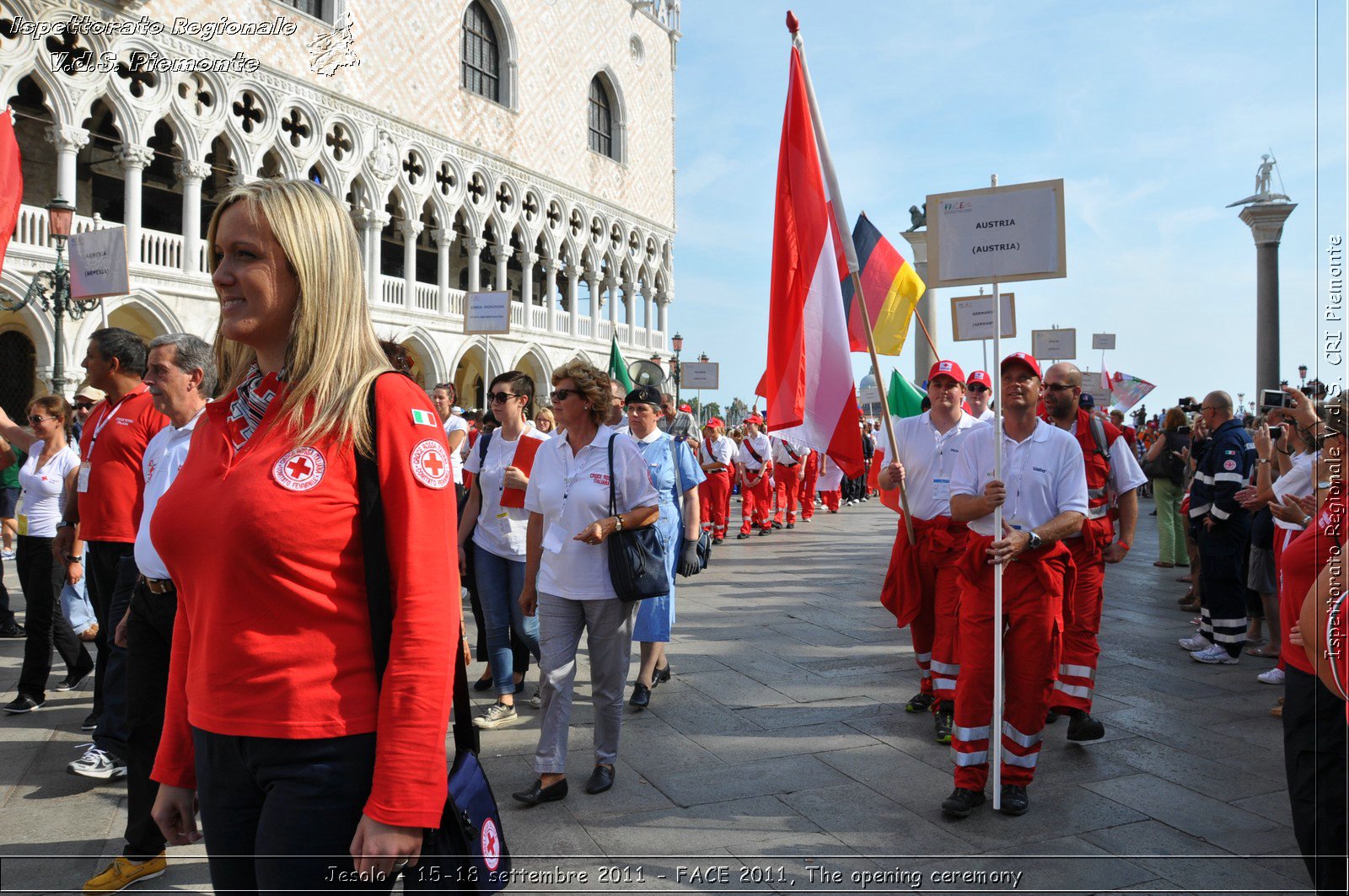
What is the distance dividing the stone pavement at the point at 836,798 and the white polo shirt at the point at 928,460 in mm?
1190

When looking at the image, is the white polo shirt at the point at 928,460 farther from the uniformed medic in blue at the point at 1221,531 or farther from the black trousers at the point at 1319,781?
the black trousers at the point at 1319,781

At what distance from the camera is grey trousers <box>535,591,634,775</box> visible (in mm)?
4047

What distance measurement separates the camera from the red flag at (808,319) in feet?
16.8

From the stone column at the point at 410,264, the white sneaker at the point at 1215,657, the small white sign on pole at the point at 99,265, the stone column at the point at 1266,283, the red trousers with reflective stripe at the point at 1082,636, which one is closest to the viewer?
the red trousers with reflective stripe at the point at 1082,636

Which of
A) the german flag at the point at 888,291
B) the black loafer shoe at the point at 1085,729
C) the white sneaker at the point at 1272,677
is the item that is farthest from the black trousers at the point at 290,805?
the german flag at the point at 888,291

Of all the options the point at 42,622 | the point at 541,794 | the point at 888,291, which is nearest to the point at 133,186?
the point at 42,622

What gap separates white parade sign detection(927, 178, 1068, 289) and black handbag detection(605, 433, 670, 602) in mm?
1808

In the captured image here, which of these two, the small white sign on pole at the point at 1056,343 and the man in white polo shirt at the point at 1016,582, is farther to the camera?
the small white sign on pole at the point at 1056,343

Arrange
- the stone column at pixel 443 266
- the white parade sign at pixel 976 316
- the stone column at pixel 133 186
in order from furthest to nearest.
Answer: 1. the stone column at pixel 443 266
2. the stone column at pixel 133 186
3. the white parade sign at pixel 976 316

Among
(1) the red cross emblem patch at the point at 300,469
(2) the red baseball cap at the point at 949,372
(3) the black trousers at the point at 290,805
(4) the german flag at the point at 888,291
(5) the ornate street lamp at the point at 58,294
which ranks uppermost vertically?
(5) the ornate street lamp at the point at 58,294

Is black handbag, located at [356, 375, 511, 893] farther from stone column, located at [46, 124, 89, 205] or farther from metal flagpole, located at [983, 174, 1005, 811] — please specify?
stone column, located at [46, 124, 89, 205]

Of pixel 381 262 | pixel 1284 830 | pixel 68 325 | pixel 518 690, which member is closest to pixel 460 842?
pixel 1284 830

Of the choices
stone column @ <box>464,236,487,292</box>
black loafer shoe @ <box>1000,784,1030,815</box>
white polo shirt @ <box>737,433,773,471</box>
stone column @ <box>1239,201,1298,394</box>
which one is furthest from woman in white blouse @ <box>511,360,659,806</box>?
stone column @ <box>1239,201,1298,394</box>

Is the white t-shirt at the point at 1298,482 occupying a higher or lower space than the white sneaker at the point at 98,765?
higher
